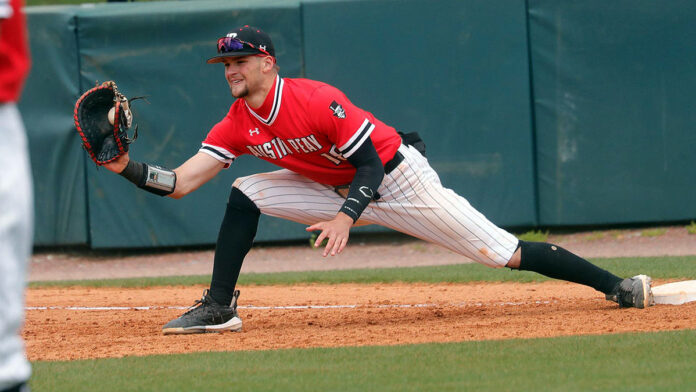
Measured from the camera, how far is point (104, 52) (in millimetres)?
8719

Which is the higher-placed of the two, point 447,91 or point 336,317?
point 447,91

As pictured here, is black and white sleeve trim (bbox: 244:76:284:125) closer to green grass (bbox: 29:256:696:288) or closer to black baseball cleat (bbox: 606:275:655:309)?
black baseball cleat (bbox: 606:275:655:309)

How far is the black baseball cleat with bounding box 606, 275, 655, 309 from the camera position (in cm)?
465

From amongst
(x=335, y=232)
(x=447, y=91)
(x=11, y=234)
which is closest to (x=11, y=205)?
(x=11, y=234)

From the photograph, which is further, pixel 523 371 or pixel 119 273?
pixel 119 273

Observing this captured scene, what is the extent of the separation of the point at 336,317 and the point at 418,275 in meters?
2.01

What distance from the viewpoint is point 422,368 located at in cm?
341

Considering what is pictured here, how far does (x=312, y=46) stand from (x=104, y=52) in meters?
2.05

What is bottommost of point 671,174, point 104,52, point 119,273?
point 119,273

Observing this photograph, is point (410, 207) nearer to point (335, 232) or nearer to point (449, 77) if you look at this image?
point (335, 232)

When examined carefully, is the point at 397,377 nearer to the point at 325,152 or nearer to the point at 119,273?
the point at 325,152

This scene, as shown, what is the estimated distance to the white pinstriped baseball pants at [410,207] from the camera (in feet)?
14.5

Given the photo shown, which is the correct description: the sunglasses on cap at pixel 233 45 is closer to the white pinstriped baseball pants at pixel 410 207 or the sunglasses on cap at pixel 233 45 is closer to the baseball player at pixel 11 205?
the white pinstriped baseball pants at pixel 410 207

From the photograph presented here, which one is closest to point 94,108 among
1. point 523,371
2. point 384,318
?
point 384,318
